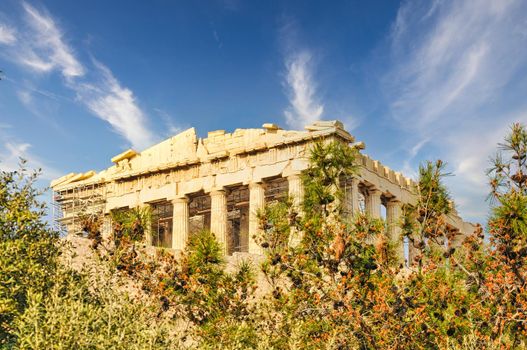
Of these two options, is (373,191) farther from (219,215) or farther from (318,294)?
(318,294)

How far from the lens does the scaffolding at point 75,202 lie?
39.5 m

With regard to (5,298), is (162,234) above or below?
above

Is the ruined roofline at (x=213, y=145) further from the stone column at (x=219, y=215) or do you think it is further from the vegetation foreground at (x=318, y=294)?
the vegetation foreground at (x=318, y=294)

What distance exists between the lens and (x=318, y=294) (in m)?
13.9

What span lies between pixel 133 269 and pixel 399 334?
7183 millimetres

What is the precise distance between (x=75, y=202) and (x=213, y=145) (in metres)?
10.1

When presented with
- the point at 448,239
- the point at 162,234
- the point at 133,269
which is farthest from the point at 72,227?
the point at 448,239

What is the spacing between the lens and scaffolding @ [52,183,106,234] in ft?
129

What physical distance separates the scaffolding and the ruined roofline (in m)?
0.38

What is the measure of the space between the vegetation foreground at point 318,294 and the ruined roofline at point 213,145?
15.2 metres

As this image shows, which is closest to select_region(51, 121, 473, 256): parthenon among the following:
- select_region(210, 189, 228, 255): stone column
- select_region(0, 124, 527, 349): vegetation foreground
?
select_region(210, 189, 228, 255): stone column

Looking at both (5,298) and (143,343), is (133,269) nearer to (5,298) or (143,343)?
(5,298)

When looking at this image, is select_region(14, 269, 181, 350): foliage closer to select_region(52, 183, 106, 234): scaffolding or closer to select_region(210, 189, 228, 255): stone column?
select_region(210, 189, 228, 255): stone column

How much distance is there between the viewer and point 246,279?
1717cm
